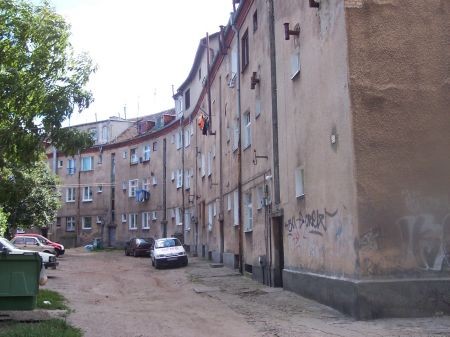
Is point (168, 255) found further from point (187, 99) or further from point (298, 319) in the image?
point (298, 319)

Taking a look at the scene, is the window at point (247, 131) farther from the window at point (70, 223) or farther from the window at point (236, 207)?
the window at point (70, 223)

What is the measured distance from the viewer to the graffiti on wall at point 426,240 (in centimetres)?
1098

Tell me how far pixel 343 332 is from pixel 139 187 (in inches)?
1534

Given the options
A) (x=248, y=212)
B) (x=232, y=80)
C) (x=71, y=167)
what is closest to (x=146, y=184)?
(x=71, y=167)

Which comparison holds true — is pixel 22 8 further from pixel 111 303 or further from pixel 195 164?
pixel 195 164

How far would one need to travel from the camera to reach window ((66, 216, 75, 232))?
5319 centimetres

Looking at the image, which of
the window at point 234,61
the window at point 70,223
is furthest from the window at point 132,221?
the window at point 234,61

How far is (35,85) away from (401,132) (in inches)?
309

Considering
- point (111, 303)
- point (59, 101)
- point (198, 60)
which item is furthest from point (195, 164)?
point (59, 101)

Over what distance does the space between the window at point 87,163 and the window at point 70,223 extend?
4910 mm

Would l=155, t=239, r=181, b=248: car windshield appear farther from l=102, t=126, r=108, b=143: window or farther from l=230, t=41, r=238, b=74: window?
l=102, t=126, r=108, b=143: window

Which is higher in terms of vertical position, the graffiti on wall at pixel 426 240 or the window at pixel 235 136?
the window at pixel 235 136

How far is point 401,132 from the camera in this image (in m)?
11.3

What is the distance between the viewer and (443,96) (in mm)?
11625
